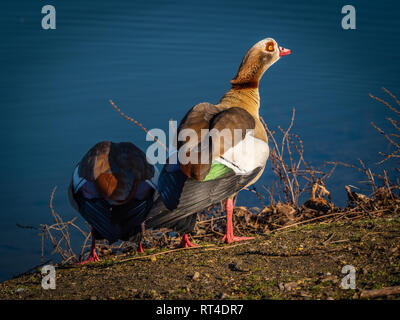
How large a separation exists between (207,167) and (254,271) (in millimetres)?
1097

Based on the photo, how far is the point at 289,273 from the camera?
4016 mm

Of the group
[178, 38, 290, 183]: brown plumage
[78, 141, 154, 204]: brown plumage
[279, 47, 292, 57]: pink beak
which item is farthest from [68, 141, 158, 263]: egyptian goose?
[279, 47, 292, 57]: pink beak

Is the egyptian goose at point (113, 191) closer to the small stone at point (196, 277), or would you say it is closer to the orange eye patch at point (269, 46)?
the small stone at point (196, 277)

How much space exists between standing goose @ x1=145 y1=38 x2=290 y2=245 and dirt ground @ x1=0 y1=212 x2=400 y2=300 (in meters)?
0.39

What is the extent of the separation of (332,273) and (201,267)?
104 cm

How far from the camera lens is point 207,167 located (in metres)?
4.80

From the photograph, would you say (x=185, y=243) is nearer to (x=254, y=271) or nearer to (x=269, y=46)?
(x=254, y=271)

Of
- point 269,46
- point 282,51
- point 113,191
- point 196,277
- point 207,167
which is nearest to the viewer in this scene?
point 196,277

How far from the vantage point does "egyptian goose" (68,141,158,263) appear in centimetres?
487

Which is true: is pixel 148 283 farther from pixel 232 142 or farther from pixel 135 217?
pixel 232 142

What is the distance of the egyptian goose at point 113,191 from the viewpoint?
4867 mm

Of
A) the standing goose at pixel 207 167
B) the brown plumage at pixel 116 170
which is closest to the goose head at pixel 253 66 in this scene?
the standing goose at pixel 207 167

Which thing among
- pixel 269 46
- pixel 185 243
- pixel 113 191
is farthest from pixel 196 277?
pixel 269 46
